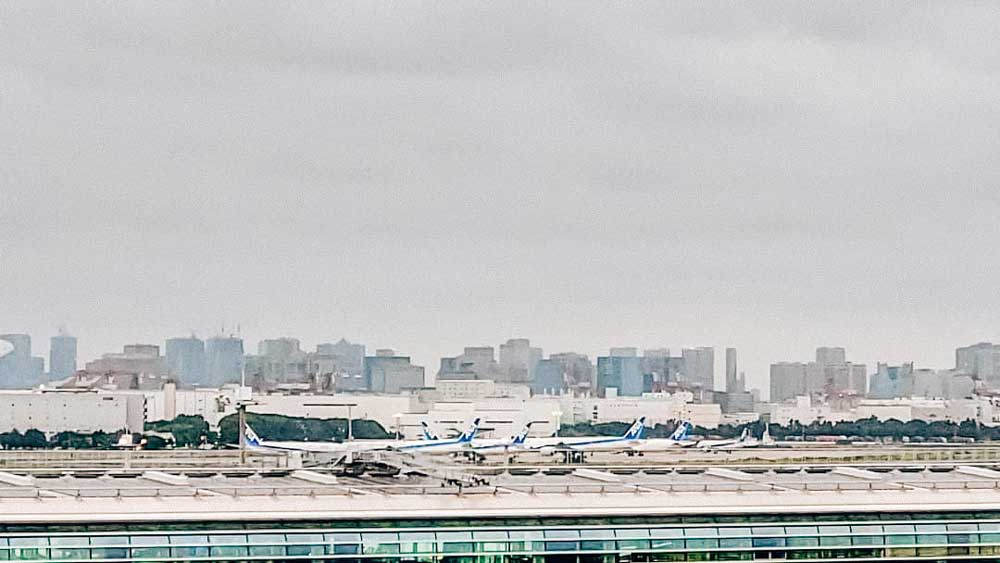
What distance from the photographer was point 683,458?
52.8 metres

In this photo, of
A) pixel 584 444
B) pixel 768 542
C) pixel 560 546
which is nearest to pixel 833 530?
pixel 768 542

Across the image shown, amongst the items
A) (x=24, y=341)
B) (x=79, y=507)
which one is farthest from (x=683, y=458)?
(x=24, y=341)

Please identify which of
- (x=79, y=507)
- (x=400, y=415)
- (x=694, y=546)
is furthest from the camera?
(x=400, y=415)

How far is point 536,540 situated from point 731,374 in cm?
15151

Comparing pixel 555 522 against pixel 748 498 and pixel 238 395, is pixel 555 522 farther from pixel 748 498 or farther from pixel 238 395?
pixel 238 395

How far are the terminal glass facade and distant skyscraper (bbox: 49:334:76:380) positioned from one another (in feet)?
533

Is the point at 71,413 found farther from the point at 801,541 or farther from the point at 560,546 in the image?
the point at 801,541

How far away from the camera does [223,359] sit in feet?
639

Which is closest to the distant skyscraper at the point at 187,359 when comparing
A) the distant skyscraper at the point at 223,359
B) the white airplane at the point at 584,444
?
the distant skyscraper at the point at 223,359

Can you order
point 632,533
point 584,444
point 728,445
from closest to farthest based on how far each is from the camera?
point 632,533 < point 728,445 < point 584,444

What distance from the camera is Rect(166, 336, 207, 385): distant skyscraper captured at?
615 ft

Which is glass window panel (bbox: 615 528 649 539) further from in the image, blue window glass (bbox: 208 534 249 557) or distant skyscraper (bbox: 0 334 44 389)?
distant skyscraper (bbox: 0 334 44 389)

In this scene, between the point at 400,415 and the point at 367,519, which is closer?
the point at 367,519

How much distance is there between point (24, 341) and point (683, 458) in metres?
142
